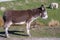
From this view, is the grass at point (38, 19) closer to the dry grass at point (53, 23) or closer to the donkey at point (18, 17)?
the dry grass at point (53, 23)

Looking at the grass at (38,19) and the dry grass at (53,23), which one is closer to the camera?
the grass at (38,19)

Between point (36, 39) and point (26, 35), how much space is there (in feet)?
5.08

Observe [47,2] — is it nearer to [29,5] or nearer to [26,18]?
[29,5]

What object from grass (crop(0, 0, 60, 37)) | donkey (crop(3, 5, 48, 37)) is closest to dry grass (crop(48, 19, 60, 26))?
grass (crop(0, 0, 60, 37))

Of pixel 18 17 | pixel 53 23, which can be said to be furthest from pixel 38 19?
pixel 18 17

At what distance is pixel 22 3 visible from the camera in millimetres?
28453

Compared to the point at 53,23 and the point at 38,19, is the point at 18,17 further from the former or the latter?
the point at 38,19

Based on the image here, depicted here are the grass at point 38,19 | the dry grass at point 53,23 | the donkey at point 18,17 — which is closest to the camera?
the donkey at point 18,17

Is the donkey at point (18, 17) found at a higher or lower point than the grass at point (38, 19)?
higher

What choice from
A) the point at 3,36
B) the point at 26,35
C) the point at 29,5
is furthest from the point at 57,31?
the point at 29,5

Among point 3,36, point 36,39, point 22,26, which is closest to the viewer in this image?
point 36,39

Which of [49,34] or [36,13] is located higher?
[36,13]

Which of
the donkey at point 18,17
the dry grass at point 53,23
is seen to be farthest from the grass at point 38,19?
the donkey at point 18,17

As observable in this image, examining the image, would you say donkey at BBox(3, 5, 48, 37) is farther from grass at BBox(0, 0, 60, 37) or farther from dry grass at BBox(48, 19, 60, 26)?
dry grass at BBox(48, 19, 60, 26)
